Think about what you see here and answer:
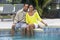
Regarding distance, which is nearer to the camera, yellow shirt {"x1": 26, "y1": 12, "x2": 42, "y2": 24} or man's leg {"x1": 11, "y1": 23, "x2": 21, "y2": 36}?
man's leg {"x1": 11, "y1": 23, "x2": 21, "y2": 36}

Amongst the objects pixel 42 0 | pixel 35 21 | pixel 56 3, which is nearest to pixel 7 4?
pixel 42 0

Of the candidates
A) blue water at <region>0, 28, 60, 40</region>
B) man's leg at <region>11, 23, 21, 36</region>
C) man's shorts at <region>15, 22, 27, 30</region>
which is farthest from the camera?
man's shorts at <region>15, 22, 27, 30</region>

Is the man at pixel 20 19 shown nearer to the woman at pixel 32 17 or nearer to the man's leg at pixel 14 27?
the man's leg at pixel 14 27

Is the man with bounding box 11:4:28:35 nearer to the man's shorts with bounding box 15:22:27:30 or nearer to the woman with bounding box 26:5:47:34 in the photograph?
the man's shorts with bounding box 15:22:27:30

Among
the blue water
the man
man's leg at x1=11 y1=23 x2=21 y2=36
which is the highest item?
the man

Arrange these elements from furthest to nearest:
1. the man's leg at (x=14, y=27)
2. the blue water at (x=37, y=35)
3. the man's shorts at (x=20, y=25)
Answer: the man's shorts at (x=20, y=25)
the man's leg at (x=14, y=27)
the blue water at (x=37, y=35)

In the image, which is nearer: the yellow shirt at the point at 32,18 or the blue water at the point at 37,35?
the blue water at the point at 37,35

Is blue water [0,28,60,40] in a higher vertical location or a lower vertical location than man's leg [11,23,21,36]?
lower

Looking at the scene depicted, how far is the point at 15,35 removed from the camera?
7051 millimetres

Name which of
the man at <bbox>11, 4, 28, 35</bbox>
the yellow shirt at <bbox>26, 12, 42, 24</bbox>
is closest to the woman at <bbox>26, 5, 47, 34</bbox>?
the yellow shirt at <bbox>26, 12, 42, 24</bbox>

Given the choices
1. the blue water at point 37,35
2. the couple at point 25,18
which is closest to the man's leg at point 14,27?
the couple at point 25,18

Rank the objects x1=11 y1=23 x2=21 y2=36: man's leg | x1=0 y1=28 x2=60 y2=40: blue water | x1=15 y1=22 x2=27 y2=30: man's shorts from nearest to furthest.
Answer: x1=0 y1=28 x2=60 y2=40: blue water < x1=11 y1=23 x2=21 y2=36: man's leg < x1=15 y1=22 x2=27 y2=30: man's shorts

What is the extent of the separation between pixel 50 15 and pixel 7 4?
2.65 meters

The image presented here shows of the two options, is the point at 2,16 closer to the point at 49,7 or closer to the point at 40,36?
the point at 49,7
